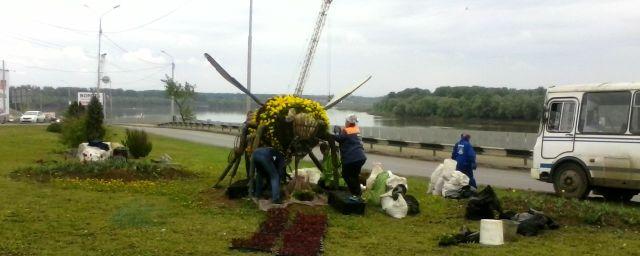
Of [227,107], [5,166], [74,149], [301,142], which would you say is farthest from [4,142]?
[227,107]

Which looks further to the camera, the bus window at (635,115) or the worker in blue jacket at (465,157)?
the worker in blue jacket at (465,157)

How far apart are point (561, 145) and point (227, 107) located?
127m

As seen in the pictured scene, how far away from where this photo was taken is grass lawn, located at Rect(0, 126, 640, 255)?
332 inches

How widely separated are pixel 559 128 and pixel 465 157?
2176mm

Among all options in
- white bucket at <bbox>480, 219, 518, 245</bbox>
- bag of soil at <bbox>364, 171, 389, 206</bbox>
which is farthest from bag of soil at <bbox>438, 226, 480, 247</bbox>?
bag of soil at <bbox>364, 171, 389, 206</bbox>

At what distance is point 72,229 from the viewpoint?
9305 millimetres

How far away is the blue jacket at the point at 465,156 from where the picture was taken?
14.6 m

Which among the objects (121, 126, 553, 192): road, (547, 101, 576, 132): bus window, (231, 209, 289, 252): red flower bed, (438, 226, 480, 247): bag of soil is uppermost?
(547, 101, 576, 132): bus window

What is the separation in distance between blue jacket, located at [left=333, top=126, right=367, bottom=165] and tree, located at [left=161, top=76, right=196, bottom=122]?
7183 centimetres

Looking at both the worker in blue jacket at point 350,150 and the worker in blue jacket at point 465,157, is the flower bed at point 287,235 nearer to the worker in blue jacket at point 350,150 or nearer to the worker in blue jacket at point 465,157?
the worker in blue jacket at point 350,150

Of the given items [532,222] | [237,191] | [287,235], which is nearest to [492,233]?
[532,222]

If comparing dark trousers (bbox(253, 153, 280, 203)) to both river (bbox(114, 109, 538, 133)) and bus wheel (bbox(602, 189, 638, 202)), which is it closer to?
river (bbox(114, 109, 538, 133))

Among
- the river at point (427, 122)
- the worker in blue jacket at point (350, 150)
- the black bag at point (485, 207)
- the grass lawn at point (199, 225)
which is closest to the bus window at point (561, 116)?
the grass lawn at point (199, 225)

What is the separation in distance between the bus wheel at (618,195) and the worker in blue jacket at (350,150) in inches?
235
